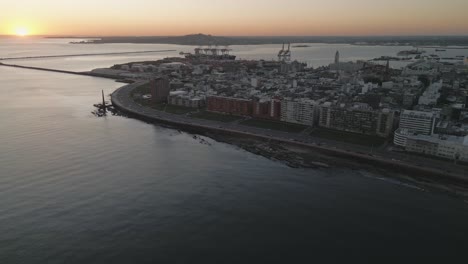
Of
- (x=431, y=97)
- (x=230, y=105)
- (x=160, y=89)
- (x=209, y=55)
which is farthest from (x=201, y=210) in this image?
(x=209, y=55)

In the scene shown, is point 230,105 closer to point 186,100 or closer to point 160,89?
point 186,100

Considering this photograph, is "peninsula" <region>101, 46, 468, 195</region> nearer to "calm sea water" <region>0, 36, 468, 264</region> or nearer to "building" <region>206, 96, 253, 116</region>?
"building" <region>206, 96, 253, 116</region>

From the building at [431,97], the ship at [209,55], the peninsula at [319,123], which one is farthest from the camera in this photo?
the ship at [209,55]

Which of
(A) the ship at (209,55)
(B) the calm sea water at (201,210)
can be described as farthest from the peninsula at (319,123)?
(A) the ship at (209,55)

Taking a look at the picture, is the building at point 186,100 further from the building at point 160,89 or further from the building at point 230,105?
→ the building at point 230,105

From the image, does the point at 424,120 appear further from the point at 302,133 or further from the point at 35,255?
the point at 35,255

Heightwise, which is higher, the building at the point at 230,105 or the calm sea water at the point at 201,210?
the building at the point at 230,105
